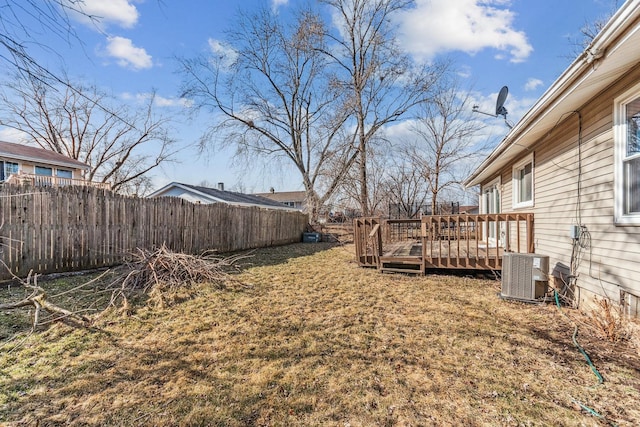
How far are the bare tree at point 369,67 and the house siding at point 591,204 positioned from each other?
10.4m

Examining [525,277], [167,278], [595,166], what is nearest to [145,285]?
[167,278]

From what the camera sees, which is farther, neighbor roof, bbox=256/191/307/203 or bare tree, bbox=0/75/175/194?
neighbor roof, bbox=256/191/307/203

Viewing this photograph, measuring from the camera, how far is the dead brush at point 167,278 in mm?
4402

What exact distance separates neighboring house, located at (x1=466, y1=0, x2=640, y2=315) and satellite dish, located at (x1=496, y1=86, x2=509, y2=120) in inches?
91.4

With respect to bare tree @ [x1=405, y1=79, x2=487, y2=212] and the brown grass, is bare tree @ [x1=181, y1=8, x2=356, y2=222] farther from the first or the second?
the brown grass

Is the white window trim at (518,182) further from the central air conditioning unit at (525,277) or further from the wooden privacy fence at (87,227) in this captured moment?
the wooden privacy fence at (87,227)

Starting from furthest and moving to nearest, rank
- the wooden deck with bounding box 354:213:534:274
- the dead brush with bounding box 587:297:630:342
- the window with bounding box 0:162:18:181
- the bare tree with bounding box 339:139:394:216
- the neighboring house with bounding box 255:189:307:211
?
the neighboring house with bounding box 255:189:307:211
the bare tree with bounding box 339:139:394:216
the window with bounding box 0:162:18:181
the wooden deck with bounding box 354:213:534:274
the dead brush with bounding box 587:297:630:342

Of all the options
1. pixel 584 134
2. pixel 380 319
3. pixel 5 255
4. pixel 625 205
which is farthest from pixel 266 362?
pixel 5 255

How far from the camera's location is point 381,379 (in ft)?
7.66

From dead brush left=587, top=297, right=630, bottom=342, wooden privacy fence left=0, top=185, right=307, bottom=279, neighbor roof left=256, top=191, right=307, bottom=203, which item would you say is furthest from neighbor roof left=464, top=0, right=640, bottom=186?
neighbor roof left=256, top=191, right=307, bottom=203

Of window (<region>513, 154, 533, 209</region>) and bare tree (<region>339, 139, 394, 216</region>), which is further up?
bare tree (<region>339, 139, 394, 216</region>)

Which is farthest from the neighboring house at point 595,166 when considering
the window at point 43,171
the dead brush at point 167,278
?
the window at point 43,171

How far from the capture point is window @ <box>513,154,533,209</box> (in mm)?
5995

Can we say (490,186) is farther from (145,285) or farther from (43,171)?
(43,171)
